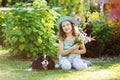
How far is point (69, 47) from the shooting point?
7.85 meters

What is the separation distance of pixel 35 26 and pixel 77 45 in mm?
1476

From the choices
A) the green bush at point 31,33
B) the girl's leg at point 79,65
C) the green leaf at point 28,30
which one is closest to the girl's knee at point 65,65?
the girl's leg at point 79,65

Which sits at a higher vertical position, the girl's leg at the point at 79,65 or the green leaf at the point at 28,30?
the green leaf at the point at 28,30

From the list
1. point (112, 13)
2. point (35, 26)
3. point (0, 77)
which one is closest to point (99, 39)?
point (112, 13)

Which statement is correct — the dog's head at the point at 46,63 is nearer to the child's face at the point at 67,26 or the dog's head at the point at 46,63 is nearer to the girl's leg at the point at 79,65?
the girl's leg at the point at 79,65

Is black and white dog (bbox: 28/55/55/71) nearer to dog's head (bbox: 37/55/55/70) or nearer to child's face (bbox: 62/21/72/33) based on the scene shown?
dog's head (bbox: 37/55/55/70)

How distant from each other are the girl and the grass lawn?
0.18 m

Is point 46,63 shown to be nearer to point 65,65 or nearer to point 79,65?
point 65,65

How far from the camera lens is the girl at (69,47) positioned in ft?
25.3

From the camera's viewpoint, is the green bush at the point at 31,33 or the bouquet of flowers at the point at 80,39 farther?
the green bush at the point at 31,33

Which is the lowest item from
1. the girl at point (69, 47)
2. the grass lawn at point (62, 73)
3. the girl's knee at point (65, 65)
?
the grass lawn at point (62, 73)

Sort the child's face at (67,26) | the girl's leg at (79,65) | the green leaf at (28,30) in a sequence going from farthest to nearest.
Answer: the green leaf at (28,30) < the child's face at (67,26) < the girl's leg at (79,65)

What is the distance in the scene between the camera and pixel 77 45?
778 cm

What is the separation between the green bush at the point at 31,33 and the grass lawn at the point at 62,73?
0.64m
